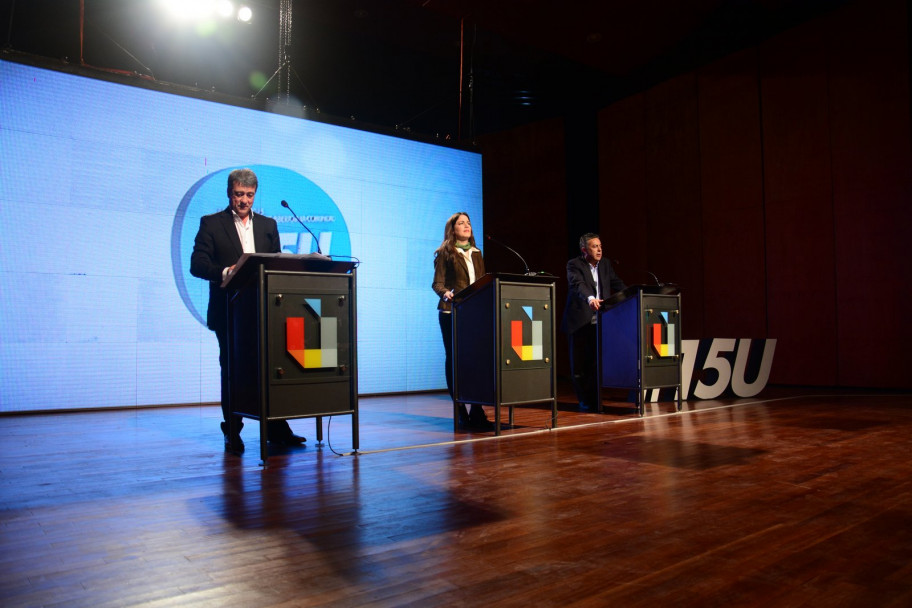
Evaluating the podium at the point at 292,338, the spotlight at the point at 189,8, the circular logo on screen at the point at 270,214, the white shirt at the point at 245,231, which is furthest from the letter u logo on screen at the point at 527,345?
the spotlight at the point at 189,8

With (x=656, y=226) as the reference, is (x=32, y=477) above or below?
below

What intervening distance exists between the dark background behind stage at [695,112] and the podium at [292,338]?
362 cm

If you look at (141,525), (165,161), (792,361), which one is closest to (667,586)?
(141,525)

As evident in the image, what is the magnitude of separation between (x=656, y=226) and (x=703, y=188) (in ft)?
2.60

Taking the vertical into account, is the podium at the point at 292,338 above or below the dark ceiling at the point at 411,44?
below

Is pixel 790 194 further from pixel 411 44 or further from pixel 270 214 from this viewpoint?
pixel 270 214

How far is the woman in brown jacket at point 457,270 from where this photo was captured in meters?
4.13

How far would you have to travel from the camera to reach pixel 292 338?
300 cm

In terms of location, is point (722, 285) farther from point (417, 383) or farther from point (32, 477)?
point (32, 477)

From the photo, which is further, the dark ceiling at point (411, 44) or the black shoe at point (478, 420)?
the dark ceiling at point (411, 44)

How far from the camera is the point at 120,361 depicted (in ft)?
17.6

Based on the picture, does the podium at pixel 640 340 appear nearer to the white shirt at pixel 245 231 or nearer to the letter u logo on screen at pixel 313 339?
the letter u logo on screen at pixel 313 339

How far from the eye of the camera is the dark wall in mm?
6566

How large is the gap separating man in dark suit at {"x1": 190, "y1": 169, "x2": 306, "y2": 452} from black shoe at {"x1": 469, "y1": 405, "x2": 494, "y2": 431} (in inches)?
43.9
